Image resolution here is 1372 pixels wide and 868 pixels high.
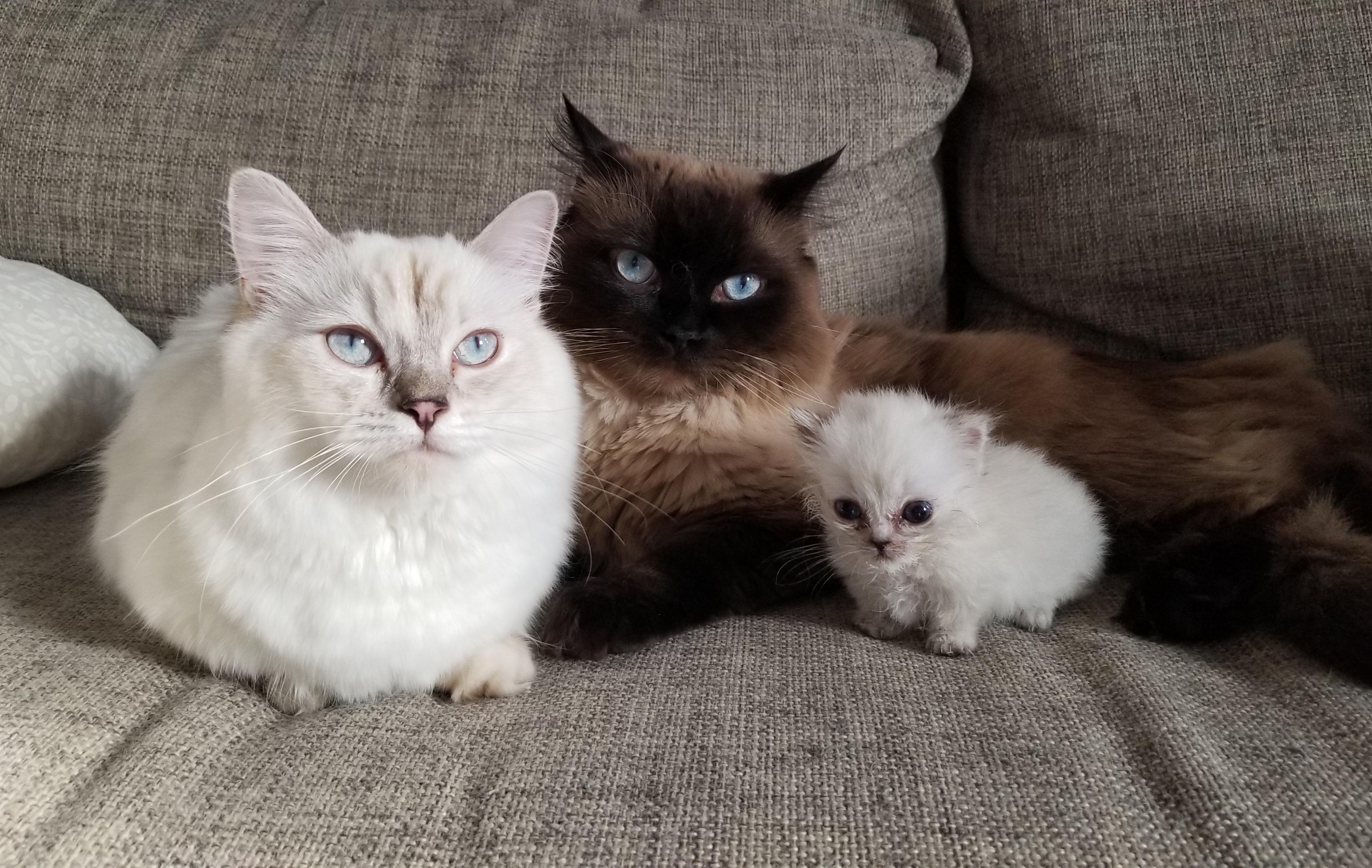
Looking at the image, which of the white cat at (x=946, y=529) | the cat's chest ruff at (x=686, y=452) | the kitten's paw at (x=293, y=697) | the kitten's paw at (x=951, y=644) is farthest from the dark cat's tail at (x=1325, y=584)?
the kitten's paw at (x=293, y=697)

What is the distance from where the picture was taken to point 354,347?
2.74ft

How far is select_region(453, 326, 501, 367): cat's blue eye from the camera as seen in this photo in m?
0.88

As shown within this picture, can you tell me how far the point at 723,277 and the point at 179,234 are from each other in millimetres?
1116

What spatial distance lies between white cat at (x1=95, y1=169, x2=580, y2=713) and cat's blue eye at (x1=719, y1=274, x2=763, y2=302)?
401 mm

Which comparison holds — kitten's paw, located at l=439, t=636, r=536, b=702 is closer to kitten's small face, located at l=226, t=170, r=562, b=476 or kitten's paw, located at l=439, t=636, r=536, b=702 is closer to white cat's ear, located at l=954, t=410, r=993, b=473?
kitten's small face, located at l=226, t=170, r=562, b=476

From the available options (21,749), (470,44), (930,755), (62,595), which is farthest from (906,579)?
(470,44)

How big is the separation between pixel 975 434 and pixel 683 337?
44cm

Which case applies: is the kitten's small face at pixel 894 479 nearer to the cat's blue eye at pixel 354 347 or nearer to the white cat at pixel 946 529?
the white cat at pixel 946 529

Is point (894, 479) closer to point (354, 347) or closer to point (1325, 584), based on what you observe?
point (1325, 584)

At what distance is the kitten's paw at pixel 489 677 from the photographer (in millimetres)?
921

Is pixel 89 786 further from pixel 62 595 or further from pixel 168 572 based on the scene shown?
pixel 62 595

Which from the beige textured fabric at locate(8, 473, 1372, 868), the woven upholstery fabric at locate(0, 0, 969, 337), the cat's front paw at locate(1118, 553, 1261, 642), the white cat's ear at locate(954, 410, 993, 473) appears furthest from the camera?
the woven upholstery fabric at locate(0, 0, 969, 337)

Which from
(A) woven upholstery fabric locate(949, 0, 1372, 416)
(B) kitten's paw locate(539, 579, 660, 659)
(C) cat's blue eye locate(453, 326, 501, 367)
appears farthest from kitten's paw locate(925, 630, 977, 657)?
(A) woven upholstery fabric locate(949, 0, 1372, 416)

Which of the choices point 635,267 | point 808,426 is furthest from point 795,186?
point 808,426
